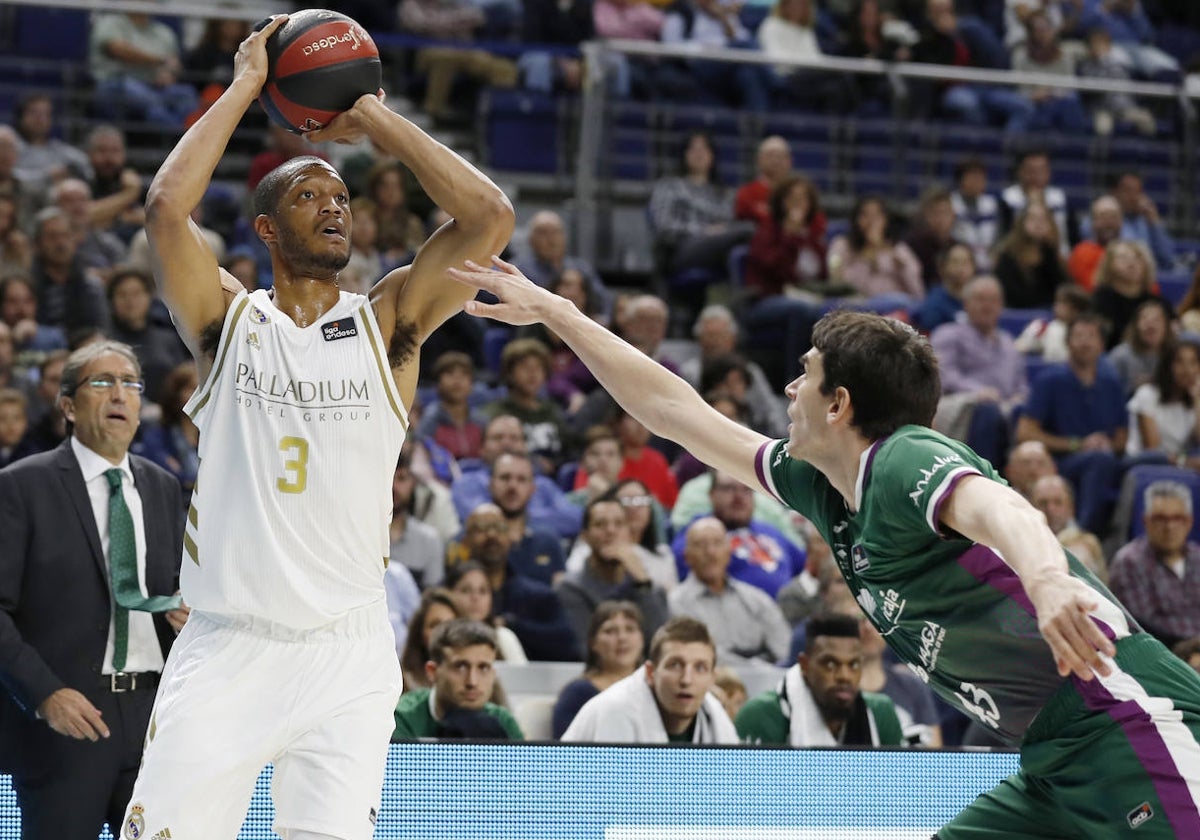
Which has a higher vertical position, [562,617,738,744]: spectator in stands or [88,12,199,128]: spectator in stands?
[88,12,199,128]: spectator in stands

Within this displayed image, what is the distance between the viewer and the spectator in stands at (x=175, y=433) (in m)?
9.59

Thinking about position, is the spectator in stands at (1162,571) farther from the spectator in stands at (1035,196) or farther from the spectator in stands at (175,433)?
the spectator in stands at (175,433)

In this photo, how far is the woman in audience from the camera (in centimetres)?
1170

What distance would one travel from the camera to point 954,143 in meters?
15.3

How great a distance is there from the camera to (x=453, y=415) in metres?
10.9

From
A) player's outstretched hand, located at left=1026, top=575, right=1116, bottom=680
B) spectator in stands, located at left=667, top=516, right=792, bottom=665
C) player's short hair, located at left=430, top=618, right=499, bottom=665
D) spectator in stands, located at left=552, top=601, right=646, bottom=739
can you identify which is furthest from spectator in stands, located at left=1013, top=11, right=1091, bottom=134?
player's outstretched hand, located at left=1026, top=575, right=1116, bottom=680

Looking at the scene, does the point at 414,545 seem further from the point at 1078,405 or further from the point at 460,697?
the point at 1078,405

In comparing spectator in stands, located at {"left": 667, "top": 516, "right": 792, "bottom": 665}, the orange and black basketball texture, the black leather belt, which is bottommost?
spectator in stands, located at {"left": 667, "top": 516, "right": 792, "bottom": 665}

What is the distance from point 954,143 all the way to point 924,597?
1185 cm

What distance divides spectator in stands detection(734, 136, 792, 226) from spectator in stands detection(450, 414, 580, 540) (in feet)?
12.1

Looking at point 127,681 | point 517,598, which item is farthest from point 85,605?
point 517,598

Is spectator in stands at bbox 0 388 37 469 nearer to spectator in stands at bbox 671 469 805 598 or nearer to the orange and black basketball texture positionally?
spectator in stands at bbox 671 469 805 598

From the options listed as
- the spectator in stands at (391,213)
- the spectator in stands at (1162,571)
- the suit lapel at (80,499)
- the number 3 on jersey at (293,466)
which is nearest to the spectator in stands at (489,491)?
the spectator in stands at (391,213)

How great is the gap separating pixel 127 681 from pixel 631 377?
1970mm
